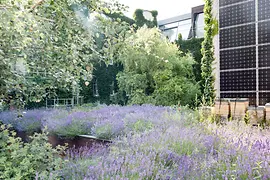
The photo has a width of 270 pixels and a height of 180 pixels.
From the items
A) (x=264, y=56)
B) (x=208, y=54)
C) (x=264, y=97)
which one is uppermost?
(x=208, y=54)

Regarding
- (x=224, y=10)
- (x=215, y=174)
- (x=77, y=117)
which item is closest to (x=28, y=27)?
(x=215, y=174)

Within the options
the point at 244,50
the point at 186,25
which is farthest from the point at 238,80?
the point at 186,25

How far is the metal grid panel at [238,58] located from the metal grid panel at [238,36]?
0.20 meters

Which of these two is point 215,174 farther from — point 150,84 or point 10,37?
point 150,84

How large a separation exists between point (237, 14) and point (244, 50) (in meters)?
1.17

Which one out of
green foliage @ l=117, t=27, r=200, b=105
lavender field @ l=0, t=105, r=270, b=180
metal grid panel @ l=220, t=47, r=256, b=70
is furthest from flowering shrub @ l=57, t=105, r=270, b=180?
green foliage @ l=117, t=27, r=200, b=105

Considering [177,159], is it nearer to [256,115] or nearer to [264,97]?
[256,115]

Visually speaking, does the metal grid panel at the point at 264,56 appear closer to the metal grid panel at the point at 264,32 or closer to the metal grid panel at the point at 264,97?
the metal grid panel at the point at 264,32

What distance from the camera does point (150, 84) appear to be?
527 inches

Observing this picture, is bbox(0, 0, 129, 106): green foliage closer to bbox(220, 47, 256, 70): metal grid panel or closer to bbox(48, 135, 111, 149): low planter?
bbox(48, 135, 111, 149): low planter

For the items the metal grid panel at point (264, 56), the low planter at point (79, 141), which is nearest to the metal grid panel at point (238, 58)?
the metal grid panel at point (264, 56)

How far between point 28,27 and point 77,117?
424cm

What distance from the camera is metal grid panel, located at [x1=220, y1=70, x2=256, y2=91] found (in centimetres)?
823

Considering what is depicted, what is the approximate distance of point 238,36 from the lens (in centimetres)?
862
